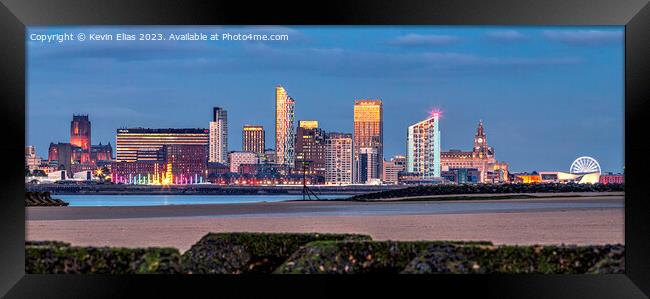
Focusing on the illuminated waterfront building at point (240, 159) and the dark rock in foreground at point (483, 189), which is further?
the illuminated waterfront building at point (240, 159)

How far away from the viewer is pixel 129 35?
2019cm

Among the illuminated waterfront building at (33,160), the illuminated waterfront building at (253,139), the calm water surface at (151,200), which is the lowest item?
the calm water surface at (151,200)

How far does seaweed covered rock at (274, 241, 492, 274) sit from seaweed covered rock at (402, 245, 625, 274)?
207mm

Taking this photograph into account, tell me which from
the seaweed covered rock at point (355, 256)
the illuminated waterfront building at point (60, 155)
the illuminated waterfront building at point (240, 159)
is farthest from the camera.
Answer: the illuminated waterfront building at point (240, 159)

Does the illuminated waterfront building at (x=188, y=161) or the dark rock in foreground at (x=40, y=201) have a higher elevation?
the illuminated waterfront building at (x=188, y=161)

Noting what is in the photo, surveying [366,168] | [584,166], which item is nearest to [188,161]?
[366,168]

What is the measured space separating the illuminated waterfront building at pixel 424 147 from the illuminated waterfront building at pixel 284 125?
17.2ft

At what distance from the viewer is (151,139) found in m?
53.5

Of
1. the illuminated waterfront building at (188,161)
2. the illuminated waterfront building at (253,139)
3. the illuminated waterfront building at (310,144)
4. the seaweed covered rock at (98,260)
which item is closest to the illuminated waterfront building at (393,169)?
the illuminated waterfront building at (310,144)

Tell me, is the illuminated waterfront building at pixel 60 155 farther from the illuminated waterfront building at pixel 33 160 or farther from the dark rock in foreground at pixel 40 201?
the dark rock in foreground at pixel 40 201

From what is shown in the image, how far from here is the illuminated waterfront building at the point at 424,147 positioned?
35.3 metres
